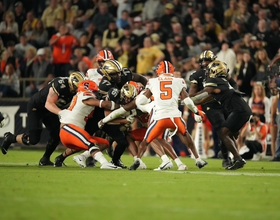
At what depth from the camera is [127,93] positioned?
14031 millimetres

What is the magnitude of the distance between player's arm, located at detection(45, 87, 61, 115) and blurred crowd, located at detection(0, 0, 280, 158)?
615 cm

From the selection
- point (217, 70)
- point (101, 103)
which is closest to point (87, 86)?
point (101, 103)

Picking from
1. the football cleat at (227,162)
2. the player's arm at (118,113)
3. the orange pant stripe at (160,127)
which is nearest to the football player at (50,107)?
the player's arm at (118,113)

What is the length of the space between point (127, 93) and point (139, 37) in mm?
8869

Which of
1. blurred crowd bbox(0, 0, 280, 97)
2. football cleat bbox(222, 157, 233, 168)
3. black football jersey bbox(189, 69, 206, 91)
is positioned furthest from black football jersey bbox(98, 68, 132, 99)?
blurred crowd bbox(0, 0, 280, 97)

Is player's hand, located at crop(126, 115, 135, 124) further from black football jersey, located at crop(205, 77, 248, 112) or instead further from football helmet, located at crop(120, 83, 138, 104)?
black football jersey, located at crop(205, 77, 248, 112)

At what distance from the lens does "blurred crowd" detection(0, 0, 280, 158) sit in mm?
20078

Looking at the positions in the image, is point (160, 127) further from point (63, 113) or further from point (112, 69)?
point (63, 113)

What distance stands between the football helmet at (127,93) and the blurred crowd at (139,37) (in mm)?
5771

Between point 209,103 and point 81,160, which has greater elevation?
point 209,103

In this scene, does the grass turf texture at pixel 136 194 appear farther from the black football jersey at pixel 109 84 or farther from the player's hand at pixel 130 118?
the black football jersey at pixel 109 84

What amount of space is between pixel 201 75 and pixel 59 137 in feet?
9.07

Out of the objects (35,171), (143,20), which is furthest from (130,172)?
(143,20)

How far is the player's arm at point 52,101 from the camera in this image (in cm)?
1434
